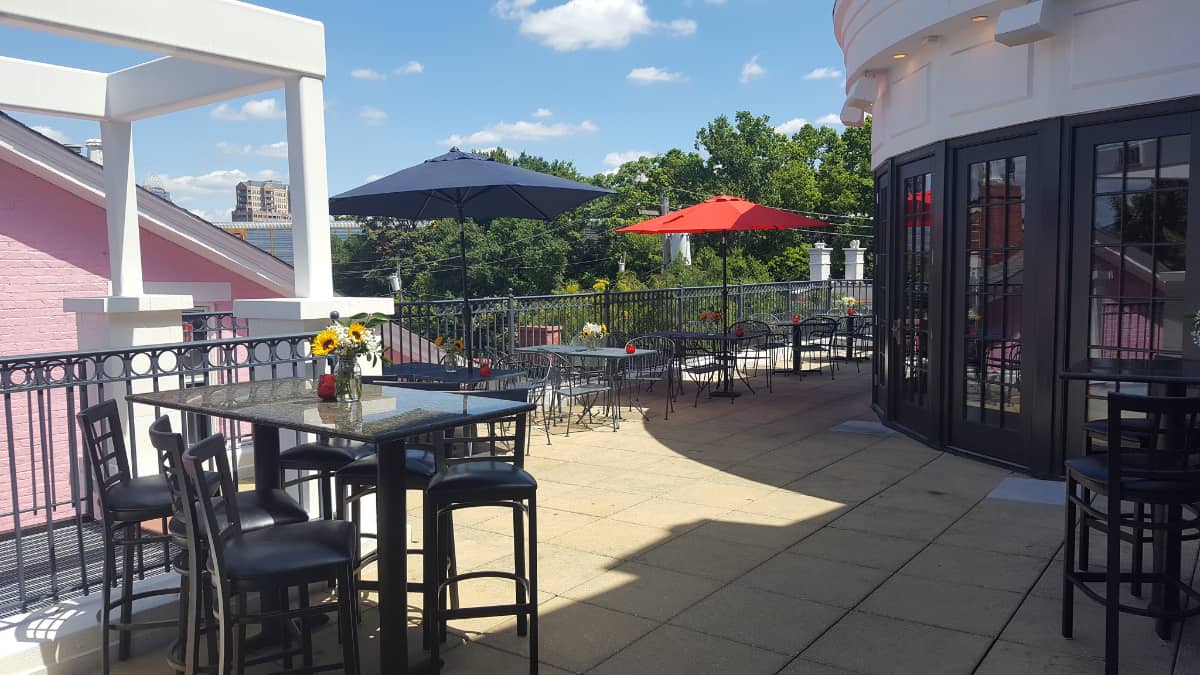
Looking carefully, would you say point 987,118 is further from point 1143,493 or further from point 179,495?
point 179,495

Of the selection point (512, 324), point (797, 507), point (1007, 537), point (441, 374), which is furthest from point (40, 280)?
point (1007, 537)

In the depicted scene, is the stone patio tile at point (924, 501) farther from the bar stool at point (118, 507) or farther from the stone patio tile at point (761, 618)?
the bar stool at point (118, 507)

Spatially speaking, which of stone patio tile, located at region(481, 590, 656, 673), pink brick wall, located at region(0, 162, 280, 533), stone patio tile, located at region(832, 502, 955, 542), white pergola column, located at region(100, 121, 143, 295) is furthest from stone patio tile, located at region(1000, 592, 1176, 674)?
pink brick wall, located at region(0, 162, 280, 533)

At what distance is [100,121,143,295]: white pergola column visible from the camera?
6688 millimetres

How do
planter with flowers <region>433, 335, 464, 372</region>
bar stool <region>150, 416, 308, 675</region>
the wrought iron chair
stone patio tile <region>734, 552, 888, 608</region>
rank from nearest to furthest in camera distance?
bar stool <region>150, 416, 308, 675</region>
the wrought iron chair
stone patio tile <region>734, 552, 888, 608</region>
planter with flowers <region>433, 335, 464, 372</region>

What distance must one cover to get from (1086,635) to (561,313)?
25.1ft

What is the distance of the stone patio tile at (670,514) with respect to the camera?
18.2ft

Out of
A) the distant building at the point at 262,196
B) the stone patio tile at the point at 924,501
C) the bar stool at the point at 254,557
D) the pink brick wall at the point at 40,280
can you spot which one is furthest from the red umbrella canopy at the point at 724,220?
the distant building at the point at 262,196

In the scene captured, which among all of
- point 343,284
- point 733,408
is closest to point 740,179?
point 343,284

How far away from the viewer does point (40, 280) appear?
361 inches

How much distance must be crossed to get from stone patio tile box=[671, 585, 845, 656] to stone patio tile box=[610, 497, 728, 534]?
114cm

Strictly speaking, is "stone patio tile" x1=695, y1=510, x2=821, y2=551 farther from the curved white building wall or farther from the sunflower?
the curved white building wall

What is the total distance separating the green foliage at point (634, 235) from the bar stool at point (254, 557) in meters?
46.9

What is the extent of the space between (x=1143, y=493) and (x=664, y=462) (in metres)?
4.25
